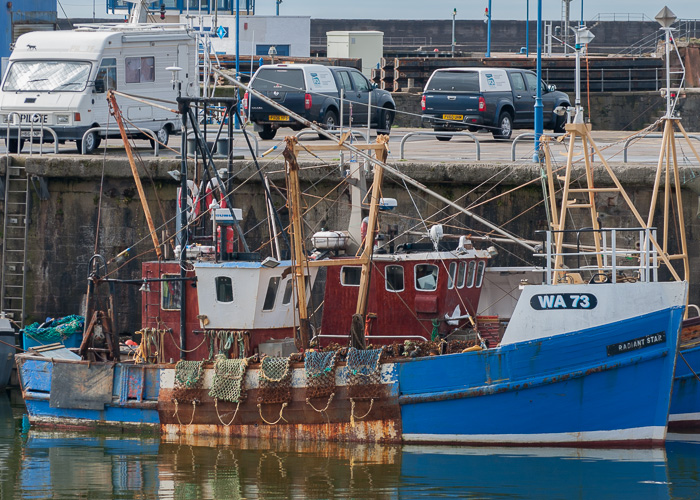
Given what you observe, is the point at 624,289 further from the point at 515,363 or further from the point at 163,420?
the point at 163,420

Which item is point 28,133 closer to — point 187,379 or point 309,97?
point 309,97

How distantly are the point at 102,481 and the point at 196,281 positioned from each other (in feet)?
9.62

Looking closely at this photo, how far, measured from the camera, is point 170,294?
15391mm

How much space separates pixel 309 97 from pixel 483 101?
370 centimetres

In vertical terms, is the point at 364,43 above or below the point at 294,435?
above

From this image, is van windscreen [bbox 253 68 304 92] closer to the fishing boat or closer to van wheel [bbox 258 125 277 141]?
van wheel [bbox 258 125 277 141]

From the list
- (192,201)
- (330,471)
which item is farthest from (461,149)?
(330,471)

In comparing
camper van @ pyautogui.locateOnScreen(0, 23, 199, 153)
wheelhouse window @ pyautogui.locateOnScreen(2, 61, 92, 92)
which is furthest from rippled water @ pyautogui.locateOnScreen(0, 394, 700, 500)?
wheelhouse window @ pyautogui.locateOnScreen(2, 61, 92, 92)

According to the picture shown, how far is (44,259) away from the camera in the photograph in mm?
19156

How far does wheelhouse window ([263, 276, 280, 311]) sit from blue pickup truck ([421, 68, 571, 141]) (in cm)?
1078

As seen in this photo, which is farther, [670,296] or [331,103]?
[331,103]

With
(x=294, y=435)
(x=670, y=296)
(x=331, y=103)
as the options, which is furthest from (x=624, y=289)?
(x=331, y=103)

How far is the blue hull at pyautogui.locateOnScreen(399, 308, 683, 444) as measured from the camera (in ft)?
44.5

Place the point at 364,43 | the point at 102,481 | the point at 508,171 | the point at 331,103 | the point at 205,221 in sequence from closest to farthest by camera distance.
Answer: the point at 102,481 → the point at 205,221 → the point at 508,171 → the point at 331,103 → the point at 364,43
